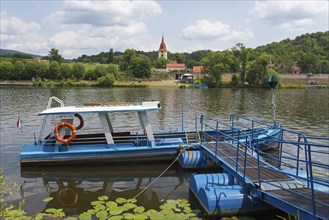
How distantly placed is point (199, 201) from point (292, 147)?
36.3 ft

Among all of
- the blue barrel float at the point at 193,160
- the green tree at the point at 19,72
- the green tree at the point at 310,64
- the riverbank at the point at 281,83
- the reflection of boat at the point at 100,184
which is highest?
the green tree at the point at 310,64

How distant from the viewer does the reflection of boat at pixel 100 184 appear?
35.6 feet

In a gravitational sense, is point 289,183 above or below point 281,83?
below

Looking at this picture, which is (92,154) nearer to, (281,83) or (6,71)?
(281,83)

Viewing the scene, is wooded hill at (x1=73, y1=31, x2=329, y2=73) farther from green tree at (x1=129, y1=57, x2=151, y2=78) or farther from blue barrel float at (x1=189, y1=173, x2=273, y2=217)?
blue barrel float at (x1=189, y1=173, x2=273, y2=217)

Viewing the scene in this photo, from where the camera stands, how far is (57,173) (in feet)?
44.3

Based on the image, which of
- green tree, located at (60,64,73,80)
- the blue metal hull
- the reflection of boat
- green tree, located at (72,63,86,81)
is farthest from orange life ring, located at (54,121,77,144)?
green tree, located at (72,63,86,81)

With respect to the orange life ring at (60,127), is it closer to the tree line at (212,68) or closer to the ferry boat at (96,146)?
the ferry boat at (96,146)

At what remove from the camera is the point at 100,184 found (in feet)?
40.9

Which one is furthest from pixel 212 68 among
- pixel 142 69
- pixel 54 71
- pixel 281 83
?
pixel 54 71

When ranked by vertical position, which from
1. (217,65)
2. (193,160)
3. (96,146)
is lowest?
(193,160)

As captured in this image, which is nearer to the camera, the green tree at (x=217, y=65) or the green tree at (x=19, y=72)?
the green tree at (x=217, y=65)

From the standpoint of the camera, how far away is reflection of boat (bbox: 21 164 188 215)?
35.6ft

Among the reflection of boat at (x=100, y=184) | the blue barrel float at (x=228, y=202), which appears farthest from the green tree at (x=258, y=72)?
the blue barrel float at (x=228, y=202)
